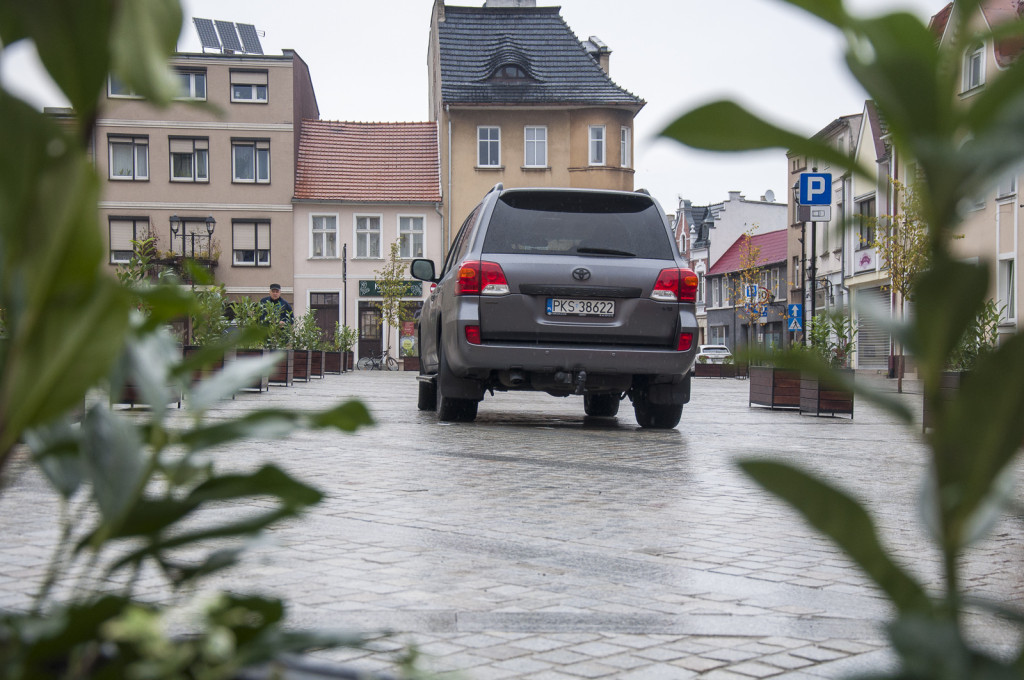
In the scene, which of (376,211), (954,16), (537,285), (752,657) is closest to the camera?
(954,16)

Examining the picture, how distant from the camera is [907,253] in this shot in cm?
2573

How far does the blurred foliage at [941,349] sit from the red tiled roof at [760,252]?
66.1m

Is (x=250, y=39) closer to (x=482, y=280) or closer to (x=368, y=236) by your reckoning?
(x=368, y=236)

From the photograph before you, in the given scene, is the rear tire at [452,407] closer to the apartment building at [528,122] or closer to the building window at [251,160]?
Result: the apartment building at [528,122]

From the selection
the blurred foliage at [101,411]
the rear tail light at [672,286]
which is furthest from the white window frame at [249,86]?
the blurred foliage at [101,411]

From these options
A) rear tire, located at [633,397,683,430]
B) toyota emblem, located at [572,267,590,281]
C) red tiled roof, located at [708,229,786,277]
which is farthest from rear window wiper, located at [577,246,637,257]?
red tiled roof, located at [708,229,786,277]

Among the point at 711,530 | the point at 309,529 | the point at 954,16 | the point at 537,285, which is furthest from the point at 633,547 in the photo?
the point at 537,285

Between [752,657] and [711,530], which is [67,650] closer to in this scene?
[752,657]

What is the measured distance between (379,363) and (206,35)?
1570cm

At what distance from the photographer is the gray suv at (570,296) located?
9.53m

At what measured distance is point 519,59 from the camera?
46.5m

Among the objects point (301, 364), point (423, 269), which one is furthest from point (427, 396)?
point (301, 364)

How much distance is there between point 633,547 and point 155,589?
1.89 meters

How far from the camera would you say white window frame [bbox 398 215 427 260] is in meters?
47.1
